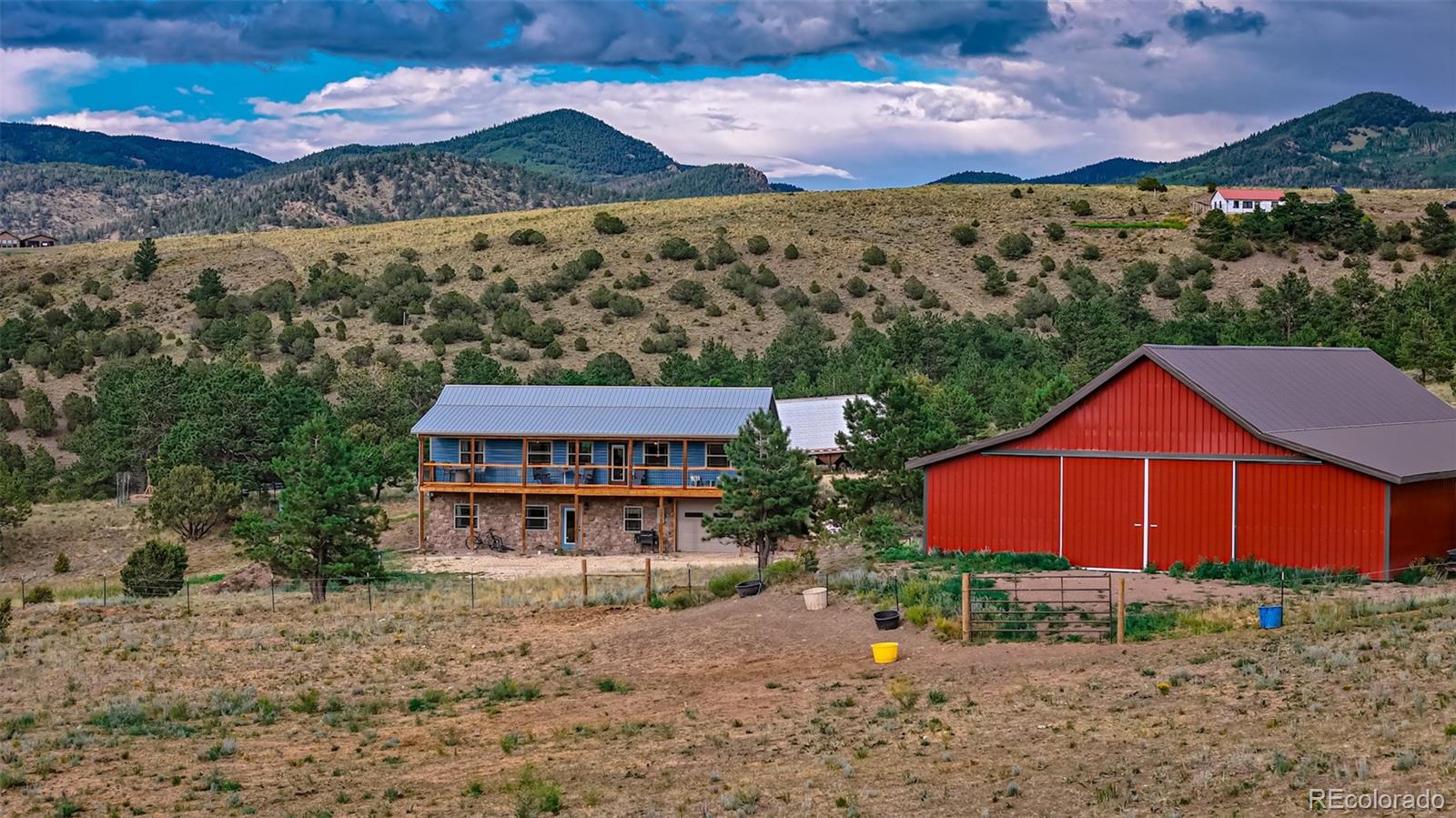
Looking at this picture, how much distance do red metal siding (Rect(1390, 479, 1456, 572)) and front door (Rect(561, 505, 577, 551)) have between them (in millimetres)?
25775

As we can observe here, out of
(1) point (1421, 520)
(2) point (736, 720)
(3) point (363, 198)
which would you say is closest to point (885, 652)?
(2) point (736, 720)

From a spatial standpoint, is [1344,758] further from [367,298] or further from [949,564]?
[367,298]

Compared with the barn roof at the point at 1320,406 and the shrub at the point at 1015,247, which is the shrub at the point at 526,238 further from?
the barn roof at the point at 1320,406

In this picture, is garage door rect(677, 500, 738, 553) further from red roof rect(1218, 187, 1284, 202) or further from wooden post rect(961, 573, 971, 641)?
red roof rect(1218, 187, 1284, 202)

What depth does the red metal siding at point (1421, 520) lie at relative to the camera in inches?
1123

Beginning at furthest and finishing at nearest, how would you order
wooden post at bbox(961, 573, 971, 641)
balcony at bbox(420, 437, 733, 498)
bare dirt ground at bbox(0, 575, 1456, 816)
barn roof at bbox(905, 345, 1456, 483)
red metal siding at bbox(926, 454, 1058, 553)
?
balcony at bbox(420, 437, 733, 498) < red metal siding at bbox(926, 454, 1058, 553) < barn roof at bbox(905, 345, 1456, 483) < wooden post at bbox(961, 573, 971, 641) < bare dirt ground at bbox(0, 575, 1456, 816)

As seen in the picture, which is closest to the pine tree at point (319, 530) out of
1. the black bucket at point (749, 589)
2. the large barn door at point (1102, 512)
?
the black bucket at point (749, 589)

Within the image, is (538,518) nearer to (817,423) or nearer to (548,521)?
(548,521)

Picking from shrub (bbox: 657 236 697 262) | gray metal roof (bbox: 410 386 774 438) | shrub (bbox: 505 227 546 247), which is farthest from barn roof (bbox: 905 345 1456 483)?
shrub (bbox: 505 227 546 247)

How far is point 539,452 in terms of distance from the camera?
157ft

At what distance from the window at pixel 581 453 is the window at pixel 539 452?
2.38ft

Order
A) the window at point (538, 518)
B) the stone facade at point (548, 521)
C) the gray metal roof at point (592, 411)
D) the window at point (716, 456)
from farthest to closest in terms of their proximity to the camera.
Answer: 1. the window at point (538, 518)
2. the stone facade at point (548, 521)
3. the gray metal roof at point (592, 411)
4. the window at point (716, 456)

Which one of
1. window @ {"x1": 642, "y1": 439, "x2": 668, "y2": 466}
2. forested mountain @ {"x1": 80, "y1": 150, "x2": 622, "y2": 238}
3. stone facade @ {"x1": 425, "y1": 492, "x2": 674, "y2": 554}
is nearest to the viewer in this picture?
window @ {"x1": 642, "y1": 439, "x2": 668, "y2": 466}

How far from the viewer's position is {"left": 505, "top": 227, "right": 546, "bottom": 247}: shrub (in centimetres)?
10631
